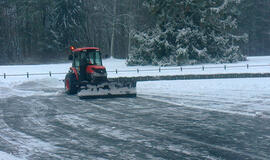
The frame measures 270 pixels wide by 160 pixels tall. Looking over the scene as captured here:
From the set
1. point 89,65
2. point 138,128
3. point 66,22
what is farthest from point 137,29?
point 138,128

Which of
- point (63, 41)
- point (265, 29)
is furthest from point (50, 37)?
point (265, 29)

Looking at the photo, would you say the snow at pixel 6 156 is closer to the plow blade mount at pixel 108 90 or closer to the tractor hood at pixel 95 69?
the plow blade mount at pixel 108 90

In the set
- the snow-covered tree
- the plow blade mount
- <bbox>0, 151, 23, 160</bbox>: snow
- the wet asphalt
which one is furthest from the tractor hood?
the snow-covered tree

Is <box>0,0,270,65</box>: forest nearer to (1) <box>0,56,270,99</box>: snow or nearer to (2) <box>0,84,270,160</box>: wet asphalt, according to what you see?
(1) <box>0,56,270,99</box>: snow

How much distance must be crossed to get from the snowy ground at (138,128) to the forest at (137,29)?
25783 millimetres

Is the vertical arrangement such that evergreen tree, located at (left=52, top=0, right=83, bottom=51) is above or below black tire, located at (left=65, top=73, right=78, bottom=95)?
above

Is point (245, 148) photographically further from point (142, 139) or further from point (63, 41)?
point (63, 41)

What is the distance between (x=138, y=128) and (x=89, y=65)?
9.52m

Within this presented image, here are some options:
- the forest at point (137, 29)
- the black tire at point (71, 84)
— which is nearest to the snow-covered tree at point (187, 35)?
the forest at point (137, 29)

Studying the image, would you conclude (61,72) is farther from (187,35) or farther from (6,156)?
(6,156)

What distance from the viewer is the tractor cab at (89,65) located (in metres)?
19.2

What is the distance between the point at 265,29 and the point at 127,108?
68.0m

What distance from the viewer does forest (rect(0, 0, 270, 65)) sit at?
43250 millimetres

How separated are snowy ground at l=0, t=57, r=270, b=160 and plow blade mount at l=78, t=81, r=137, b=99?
524mm
